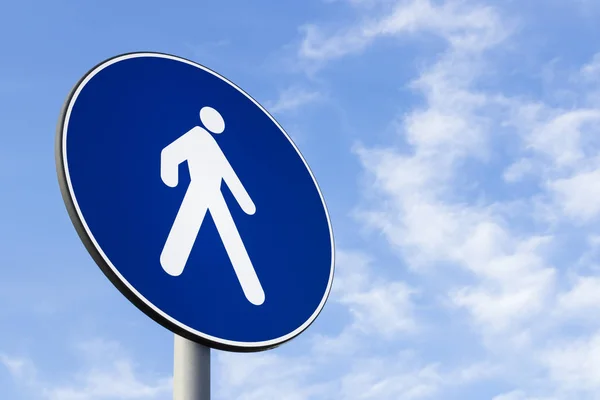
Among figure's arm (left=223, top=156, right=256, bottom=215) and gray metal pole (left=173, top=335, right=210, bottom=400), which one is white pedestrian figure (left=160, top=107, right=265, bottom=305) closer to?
figure's arm (left=223, top=156, right=256, bottom=215)

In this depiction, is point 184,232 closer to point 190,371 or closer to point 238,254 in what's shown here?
point 238,254

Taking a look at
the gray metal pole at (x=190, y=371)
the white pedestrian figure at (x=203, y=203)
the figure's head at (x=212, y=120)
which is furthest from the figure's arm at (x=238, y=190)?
the gray metal pole at (x=190, y=371)

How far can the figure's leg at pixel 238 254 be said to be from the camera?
79.3 inches

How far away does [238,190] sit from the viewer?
2201mm

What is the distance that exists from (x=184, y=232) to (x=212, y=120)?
18.5 inches

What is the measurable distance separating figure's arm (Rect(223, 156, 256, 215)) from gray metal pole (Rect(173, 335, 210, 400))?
0.44m

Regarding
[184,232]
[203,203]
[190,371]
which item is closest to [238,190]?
[203,203]

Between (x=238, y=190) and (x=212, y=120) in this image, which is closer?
(x=238, y=190)

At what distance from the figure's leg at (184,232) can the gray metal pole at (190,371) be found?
17 centimetres

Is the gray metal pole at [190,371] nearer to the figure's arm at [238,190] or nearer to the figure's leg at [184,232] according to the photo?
the figure's leg at [184,232]

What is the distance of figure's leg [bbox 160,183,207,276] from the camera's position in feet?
6.22

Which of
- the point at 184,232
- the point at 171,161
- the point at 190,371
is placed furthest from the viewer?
the point at 171,161

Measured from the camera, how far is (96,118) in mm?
2021

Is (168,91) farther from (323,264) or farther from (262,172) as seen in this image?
(323,264)
